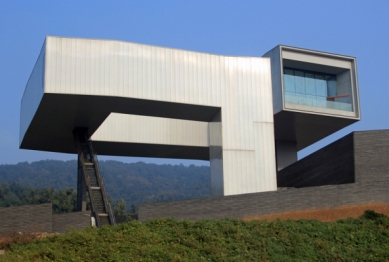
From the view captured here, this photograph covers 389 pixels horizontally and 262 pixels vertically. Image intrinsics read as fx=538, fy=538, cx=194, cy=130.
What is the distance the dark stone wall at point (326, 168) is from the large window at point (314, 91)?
3.26 meters

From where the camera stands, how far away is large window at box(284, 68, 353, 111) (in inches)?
1064

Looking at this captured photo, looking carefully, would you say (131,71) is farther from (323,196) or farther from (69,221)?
(323,196)

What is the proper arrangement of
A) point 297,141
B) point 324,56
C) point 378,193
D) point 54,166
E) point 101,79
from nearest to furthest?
point 378,193
point 101,79
point 324,56
point 297,141
point 54,166

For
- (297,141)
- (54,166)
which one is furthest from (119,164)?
(297,141)

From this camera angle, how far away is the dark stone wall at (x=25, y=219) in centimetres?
1981

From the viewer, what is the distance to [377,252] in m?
14.4

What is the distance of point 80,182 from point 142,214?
9.16 metres

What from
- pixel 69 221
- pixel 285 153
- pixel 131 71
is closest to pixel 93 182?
pixel 69 221

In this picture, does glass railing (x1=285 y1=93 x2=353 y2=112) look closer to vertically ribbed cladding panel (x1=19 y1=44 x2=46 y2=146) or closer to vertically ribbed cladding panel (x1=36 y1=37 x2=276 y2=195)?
vertically ribbed cladding panel (x1=36 y1=37 x2=276 y2=195)

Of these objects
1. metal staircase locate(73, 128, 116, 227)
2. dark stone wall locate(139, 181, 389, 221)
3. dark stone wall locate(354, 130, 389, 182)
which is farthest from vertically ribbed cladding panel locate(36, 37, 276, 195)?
metal staircase locate(73, 128, 116, 227)

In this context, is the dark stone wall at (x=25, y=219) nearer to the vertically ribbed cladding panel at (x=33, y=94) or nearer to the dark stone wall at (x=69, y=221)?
the dark stone wall at (x=69, y=221)

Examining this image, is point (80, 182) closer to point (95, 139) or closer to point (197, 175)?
point (95, 139)

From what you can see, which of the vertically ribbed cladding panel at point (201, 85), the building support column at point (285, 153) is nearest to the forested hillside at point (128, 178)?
the building support column at point (285, 153)

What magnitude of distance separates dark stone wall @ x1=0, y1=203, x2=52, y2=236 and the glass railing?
12673 millimetres
